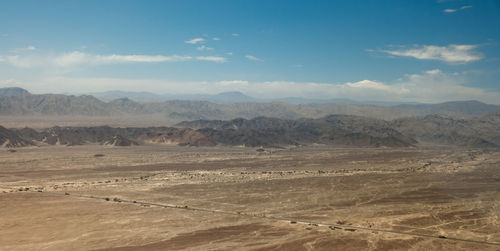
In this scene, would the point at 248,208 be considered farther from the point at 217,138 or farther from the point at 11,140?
the point at 11,140

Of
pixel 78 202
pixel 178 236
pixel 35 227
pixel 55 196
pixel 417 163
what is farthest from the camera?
pixel 417 163

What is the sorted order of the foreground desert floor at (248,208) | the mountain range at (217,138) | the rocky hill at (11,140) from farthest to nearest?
the mountain range at (217,138) → the rocky hill at (11,140) → the foreground desert floor at (248,208)

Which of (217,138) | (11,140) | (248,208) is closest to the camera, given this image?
(248,208)

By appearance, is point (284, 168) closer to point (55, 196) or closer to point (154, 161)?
point (154, 161)

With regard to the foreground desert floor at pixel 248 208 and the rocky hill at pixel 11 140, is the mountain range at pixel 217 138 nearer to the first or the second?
the rocky hill at pixel 11 140

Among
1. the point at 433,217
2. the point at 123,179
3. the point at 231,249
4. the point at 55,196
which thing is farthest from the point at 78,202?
the point at 433,217

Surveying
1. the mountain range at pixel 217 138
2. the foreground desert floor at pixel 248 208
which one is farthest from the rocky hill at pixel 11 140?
the foreground desert floor at pixel 248 208

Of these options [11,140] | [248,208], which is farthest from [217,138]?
[248,208]

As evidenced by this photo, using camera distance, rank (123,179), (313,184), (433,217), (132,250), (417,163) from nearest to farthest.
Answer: (132,250)
(433,217)
(313,184)
(123,179)
(417,163)

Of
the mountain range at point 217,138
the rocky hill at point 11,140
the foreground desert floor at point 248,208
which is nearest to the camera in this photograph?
the foreground desert floor at point 248,208
